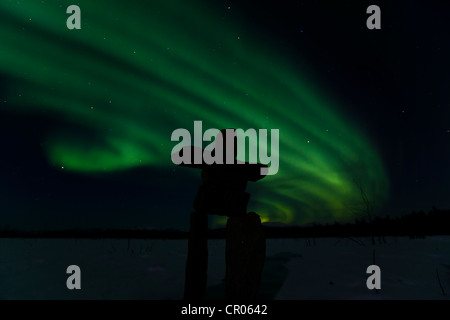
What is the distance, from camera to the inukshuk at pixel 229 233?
16.5 feet

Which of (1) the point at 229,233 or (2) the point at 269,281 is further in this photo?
(2) the point at 269,281

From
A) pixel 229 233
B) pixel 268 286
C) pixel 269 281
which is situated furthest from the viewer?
pixel 269 281

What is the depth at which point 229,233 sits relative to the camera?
5.35 metres

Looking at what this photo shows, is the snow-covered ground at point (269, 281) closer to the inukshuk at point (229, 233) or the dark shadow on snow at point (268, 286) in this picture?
the dark shadow on snow at point (268, 286)

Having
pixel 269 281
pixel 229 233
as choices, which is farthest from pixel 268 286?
pixel 229 233

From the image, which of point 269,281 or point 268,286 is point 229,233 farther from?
point 269,281

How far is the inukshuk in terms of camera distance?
502 cm

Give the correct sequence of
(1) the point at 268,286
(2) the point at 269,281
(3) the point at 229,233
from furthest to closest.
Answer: (2) the point at 269,281, (1) the point at 268,286, (3) the point at 229,233

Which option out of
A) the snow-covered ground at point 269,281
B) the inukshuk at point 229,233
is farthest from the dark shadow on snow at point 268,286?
the inukshuk at point 229,233

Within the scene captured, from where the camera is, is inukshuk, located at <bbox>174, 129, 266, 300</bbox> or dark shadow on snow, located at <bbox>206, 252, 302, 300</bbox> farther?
dark shadow on snow, located at <bbox>206, 252, 302, 300</bbox>

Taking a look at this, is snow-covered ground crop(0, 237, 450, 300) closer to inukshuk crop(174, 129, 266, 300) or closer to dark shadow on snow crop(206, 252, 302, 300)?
dark shadow on snow crop(206, 252, 302, 300)

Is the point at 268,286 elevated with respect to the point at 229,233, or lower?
lower

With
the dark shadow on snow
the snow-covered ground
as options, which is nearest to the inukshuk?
the dark shadow on snow
